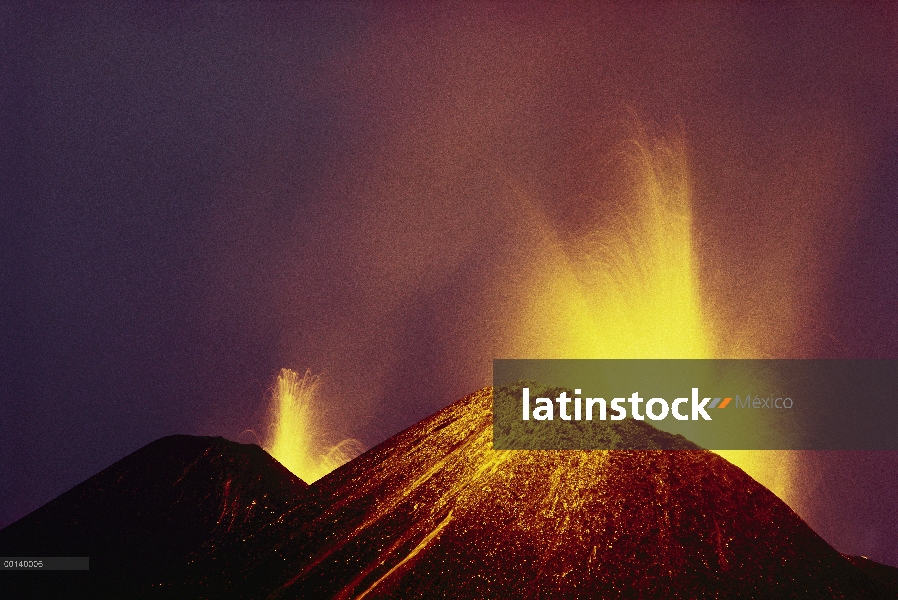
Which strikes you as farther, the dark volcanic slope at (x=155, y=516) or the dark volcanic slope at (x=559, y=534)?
the dark volcanic slope at (x=155, y=516)

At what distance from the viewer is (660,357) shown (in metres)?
14.2

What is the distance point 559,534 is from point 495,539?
0.55 m

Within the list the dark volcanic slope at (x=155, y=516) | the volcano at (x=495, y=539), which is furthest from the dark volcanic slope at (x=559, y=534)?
the dark volcanic slope at (x=155, y=516)

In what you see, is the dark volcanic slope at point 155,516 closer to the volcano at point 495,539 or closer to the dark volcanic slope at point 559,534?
the volcano at point 495,539

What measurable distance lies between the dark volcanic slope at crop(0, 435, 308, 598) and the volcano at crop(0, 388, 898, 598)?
0.04 metres

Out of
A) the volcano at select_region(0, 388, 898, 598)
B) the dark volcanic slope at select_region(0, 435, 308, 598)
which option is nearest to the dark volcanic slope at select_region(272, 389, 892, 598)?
the volcano at select_region(0, 388, 898, 598)

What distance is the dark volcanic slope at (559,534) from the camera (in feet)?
22.8

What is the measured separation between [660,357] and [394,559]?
8.01 metres

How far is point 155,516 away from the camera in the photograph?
1040 centimetres

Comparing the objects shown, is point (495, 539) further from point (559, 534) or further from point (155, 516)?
point (155, 516)

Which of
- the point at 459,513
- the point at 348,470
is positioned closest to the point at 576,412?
the point at 459,513

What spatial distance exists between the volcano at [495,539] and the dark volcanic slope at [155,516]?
0.14 ft

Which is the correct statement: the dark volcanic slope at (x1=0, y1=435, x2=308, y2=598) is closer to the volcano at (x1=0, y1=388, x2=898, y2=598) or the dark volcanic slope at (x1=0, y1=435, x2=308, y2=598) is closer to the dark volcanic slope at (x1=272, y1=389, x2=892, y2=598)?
the volcano at (x1=0, y1=388, x2=898, y2=598)

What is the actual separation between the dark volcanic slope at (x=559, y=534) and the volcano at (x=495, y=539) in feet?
0.05
